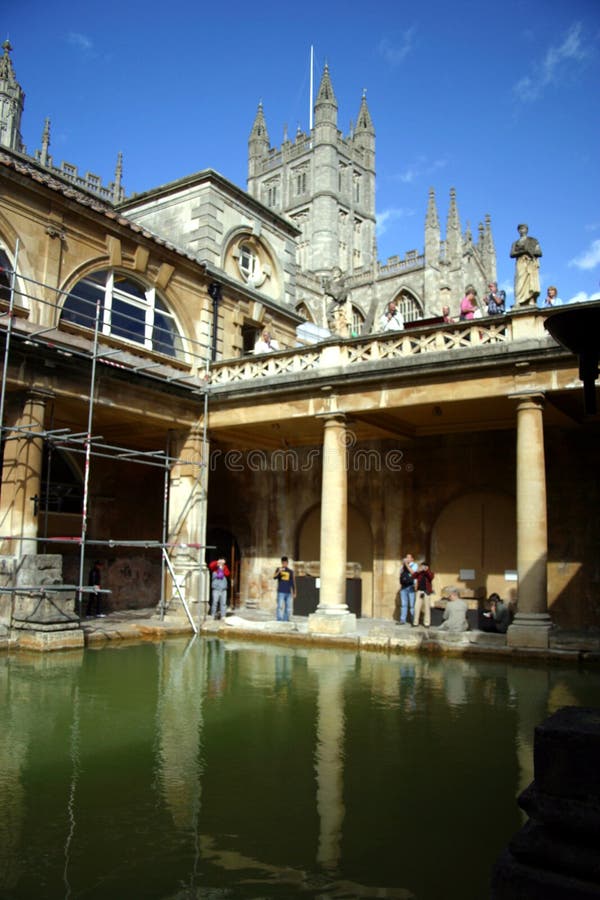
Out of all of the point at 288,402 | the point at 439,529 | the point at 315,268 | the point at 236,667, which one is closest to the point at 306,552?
the point at 439,529

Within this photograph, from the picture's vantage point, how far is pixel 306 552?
20766 millimetres

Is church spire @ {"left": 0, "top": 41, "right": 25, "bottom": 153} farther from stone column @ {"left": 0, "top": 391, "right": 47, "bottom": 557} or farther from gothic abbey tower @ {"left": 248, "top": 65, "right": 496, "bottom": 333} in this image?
stone column @ {"left": 0, "top": 391, "right": 47, "bottom": 557}

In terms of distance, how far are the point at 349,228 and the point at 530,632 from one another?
2981 inches

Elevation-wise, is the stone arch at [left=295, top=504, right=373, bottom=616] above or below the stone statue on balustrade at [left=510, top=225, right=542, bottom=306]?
below

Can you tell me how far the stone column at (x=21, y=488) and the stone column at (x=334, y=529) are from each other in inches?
Result: 227

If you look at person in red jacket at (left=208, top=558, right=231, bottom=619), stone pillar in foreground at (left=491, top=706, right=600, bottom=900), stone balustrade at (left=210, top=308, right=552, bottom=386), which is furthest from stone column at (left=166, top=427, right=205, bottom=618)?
stone pillar in foreground at (left=491, top=706, right=600, bottom=900)

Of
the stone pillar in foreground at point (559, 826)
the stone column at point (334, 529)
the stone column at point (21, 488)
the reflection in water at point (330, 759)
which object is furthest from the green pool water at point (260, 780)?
the stone column at point (334, 529)

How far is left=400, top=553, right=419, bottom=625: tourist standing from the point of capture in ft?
53.6

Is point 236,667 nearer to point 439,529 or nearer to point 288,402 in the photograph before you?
point 288,402

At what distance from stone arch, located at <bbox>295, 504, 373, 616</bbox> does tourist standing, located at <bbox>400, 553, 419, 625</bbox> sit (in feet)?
7.51

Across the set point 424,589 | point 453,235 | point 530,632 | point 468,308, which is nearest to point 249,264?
point 468,308

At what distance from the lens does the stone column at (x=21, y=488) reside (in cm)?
1322

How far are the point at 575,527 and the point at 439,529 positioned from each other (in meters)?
3.41

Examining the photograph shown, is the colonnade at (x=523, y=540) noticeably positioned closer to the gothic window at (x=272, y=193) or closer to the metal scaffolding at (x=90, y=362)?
the metal scaffolding at (x=90, y=362)
